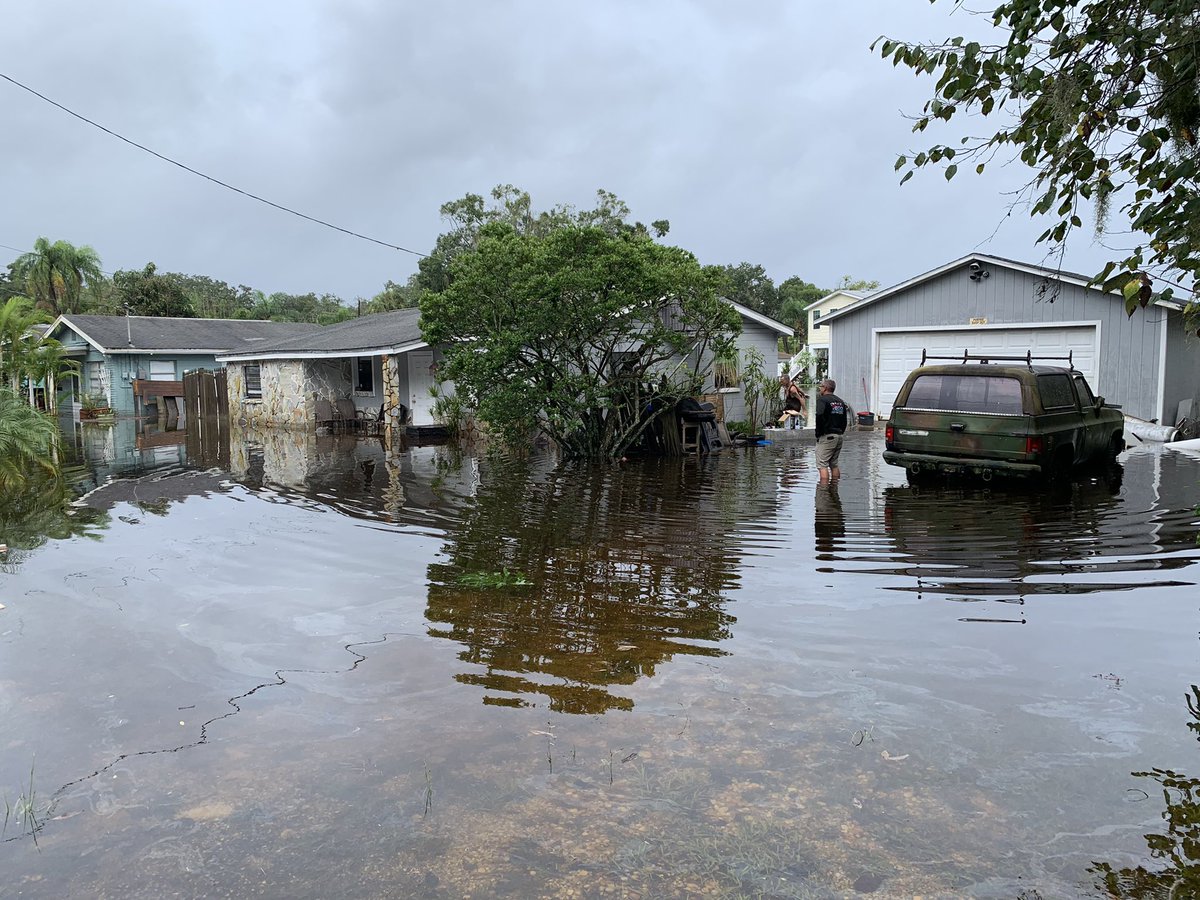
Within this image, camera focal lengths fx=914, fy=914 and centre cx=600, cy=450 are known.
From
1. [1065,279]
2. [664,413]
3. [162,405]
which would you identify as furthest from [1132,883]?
[162,405]

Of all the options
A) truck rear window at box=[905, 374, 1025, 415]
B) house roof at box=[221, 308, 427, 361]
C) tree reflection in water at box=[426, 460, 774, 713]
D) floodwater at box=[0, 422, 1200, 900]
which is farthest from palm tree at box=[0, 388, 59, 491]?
truck rear window at box=[905, 374, 1025, 415]

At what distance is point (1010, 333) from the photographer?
70.1 ft

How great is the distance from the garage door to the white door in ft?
42.5

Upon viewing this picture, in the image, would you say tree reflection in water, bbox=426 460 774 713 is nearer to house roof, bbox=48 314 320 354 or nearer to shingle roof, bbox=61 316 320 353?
house roof, bbox=48 314 320 354

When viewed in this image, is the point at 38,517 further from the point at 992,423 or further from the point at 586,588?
the point at 992,423

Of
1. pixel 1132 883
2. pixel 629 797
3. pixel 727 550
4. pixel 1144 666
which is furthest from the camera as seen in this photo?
pixel 727 550

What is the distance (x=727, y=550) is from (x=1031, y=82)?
5.37 m

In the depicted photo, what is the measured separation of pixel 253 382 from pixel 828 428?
1047 inches

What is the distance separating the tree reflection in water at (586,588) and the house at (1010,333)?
10.9 m

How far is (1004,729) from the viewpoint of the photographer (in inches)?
183

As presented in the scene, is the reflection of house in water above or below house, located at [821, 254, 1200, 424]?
below

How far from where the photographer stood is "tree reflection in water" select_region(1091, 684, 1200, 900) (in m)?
3.27

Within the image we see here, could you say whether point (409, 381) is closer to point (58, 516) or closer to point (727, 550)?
point (58, 516)

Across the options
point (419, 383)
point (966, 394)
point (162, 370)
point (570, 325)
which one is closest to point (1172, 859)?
point (966, 394)
